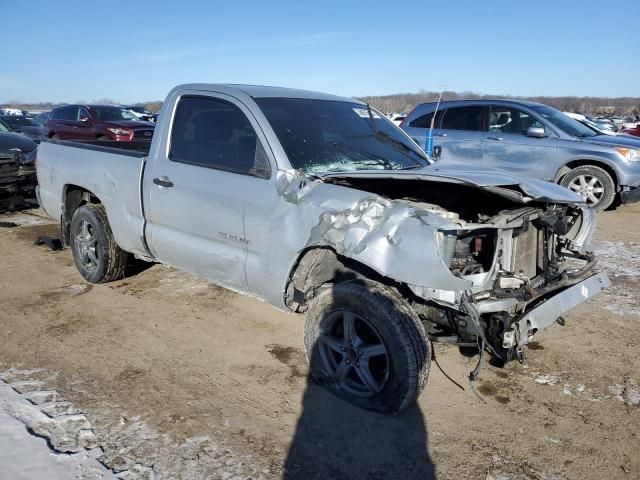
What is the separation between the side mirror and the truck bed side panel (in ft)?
21.1

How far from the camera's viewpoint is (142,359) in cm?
371

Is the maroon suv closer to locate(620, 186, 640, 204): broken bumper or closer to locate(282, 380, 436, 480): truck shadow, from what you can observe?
locate(620, 186, 640, 204): broken bumper

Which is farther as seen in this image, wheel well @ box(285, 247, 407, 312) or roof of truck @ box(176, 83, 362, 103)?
roof of truck @ box(176, 83, 362, 103)

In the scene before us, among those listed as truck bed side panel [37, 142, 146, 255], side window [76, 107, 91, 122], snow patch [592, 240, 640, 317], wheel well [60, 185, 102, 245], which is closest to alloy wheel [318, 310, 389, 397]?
truck bed side panel [37, 142, 146, 255]

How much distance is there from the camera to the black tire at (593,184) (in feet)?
27.6

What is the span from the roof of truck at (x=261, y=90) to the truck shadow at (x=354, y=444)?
2.27 meters

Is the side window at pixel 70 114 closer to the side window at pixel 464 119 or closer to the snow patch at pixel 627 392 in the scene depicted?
the side window at pixel 464 119

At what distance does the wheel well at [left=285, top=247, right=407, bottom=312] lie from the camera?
3281 mm

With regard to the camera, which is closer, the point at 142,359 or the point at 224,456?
the point at 224,456

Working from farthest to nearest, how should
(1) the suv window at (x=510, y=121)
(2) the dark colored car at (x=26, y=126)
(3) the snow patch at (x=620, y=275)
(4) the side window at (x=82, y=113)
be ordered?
(2) the dark colored car at (x=26, y=126), (4) the side window at (x=82, y=113), (1) the suv window at (x=510, y=121), (3) the snow patch at (x=620, y=275)

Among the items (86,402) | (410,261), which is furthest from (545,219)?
(86,402)

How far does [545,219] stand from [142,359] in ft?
9.53

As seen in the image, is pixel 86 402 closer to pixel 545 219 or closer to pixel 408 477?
pixel 408 477

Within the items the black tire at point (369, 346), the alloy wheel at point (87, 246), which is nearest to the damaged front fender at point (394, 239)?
the black tire at point (369, 346)
